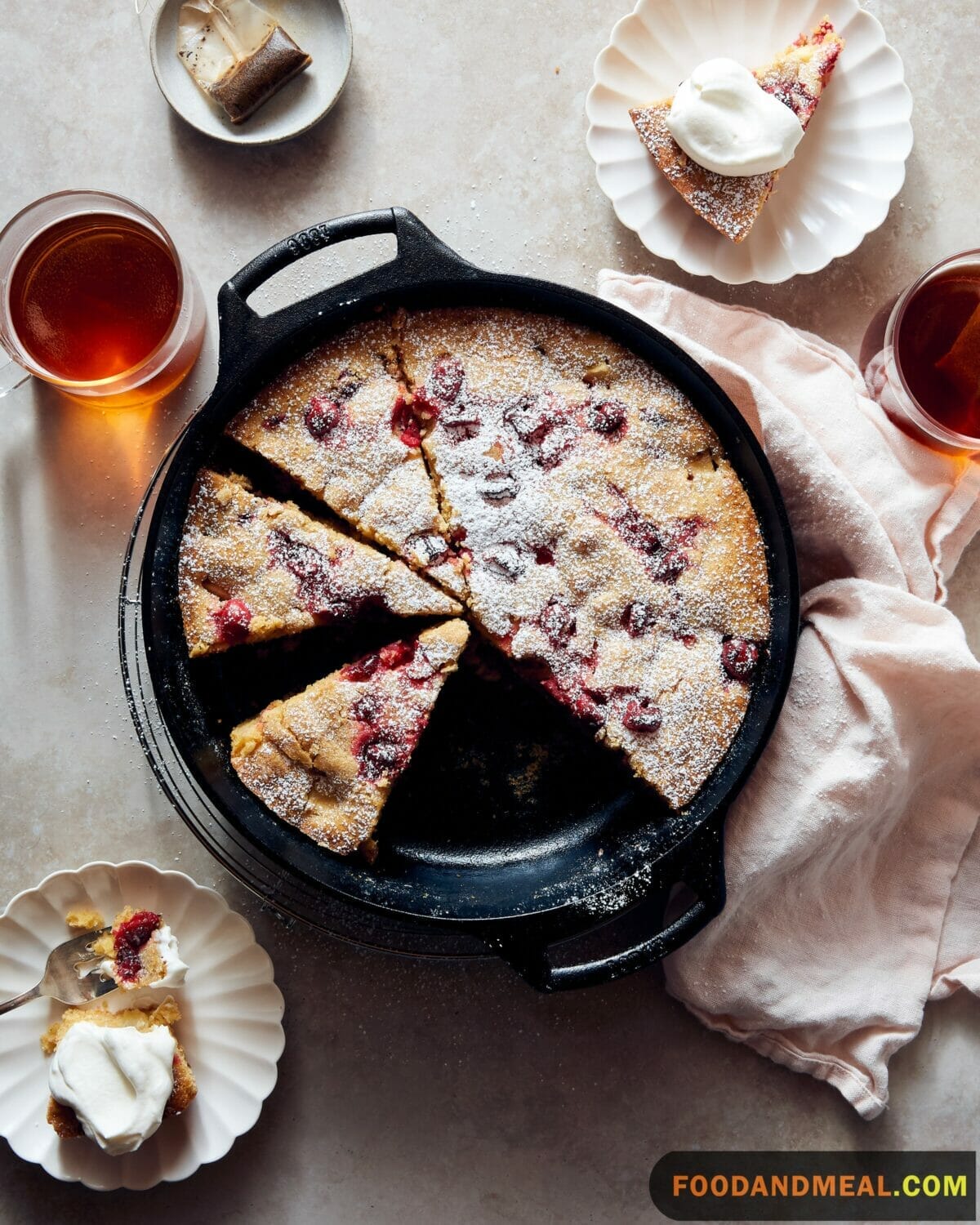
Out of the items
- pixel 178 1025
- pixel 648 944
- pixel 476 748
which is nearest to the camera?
pixel 648 944

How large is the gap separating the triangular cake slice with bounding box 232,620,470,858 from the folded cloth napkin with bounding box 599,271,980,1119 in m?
0.93

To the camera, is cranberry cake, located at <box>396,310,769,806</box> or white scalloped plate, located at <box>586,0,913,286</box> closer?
cranberry cake, located at <box>396,310,769,806</box>

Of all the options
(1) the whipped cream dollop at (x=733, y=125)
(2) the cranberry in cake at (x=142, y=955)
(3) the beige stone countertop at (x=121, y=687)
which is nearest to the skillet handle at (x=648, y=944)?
(3) the beige stone countertop at (x=121, y=687)

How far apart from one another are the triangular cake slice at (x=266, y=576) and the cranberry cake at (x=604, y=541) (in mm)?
236

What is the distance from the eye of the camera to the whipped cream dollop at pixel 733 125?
9.16ft

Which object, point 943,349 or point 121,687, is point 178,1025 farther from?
point 943,349

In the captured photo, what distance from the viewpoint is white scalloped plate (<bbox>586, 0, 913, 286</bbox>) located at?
293 centimetres

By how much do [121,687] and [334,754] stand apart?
2.48ft

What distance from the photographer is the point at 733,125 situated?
9.20 feet

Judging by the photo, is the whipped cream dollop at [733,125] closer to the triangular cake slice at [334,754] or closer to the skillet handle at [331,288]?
the skillet handle at [331,288]

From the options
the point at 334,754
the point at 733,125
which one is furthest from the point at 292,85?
the point at 334,754

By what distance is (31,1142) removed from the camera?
8.95 ft

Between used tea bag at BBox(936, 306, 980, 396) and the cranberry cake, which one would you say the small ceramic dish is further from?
used tea bag at BBox(936, 306, 980, 396)

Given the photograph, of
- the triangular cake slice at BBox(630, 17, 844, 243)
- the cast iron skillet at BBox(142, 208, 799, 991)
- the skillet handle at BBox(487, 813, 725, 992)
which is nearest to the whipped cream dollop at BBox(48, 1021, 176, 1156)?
the cast iron skillet at BBox(142, 208, 799, 991)
